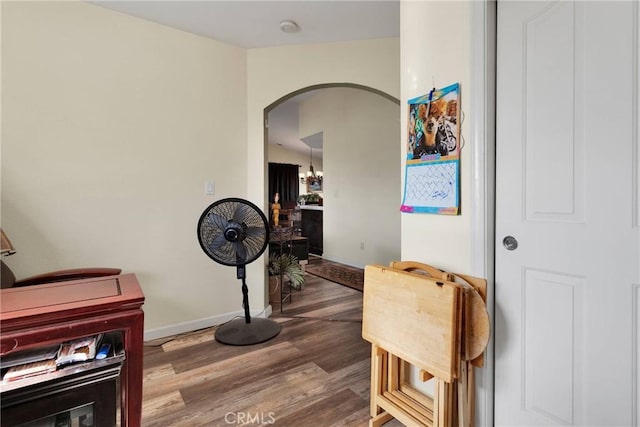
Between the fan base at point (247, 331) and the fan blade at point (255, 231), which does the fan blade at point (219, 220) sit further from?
the fan base at point (247, 331)

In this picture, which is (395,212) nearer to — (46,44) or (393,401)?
(393,401)

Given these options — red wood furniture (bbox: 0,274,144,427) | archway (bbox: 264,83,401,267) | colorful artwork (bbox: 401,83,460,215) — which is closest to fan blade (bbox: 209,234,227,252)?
red wood furniture (bbox: 0,274,144,427)

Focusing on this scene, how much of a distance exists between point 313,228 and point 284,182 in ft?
7.95

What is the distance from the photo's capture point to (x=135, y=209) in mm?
2254

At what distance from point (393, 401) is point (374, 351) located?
237 millimetres

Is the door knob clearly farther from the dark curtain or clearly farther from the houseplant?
the dark curtain

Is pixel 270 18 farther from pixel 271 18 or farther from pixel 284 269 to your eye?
pixel 284 269

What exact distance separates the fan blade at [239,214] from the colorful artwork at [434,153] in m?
1.23

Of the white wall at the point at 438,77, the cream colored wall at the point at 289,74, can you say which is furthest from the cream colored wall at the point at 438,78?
the cream colored wall at the point at 289,74

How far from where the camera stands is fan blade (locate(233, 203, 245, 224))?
2238 millimetres

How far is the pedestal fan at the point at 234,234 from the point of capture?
86.7 inches

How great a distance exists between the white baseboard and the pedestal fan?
0.28m

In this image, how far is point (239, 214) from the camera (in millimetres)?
2244

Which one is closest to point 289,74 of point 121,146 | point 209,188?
point 209,188
